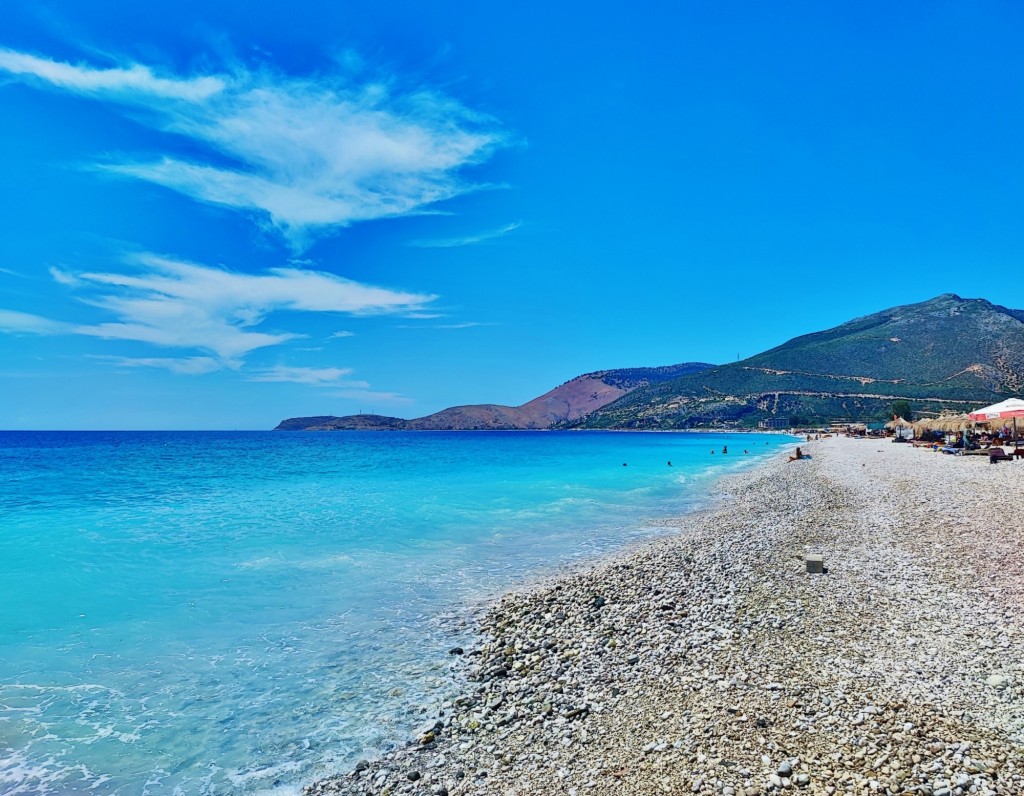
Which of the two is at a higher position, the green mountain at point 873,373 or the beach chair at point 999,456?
the green mountain at point 873,373

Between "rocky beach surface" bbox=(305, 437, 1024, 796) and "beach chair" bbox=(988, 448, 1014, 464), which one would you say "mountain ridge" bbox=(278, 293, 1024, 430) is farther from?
"rocky beach surface" bbox=(305, 437, 1024, 796)

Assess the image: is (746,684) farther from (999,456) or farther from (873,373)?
(873,373)

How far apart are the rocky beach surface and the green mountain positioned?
112 meters

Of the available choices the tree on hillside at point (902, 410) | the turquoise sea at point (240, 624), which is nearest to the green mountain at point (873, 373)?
the tree on hillside at point (902, 410)

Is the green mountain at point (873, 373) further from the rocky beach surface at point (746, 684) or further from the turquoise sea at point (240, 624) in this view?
the rocky beach surface at point (746, 684)

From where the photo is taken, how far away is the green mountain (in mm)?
111812

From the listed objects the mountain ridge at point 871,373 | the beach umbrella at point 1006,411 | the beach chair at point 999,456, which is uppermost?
Result: the mountain ridge at point 871,373

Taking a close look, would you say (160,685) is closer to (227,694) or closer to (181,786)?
(227,694)

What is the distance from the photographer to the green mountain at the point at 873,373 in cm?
11181

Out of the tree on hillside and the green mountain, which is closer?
the tree on hillside

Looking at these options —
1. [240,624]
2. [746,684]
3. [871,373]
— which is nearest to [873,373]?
[871,373]

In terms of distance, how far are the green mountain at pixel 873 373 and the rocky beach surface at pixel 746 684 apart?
11237cm

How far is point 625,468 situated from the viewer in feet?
171

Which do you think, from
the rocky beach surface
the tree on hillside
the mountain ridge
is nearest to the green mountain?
the mountain ridge
